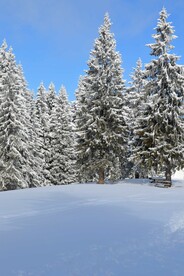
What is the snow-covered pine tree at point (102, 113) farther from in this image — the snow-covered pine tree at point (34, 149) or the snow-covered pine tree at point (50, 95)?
the snow-covered pine tree at point (50, 95)

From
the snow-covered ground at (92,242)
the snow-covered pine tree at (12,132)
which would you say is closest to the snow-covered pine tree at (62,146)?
the snow-covered pine tree at (12,132)

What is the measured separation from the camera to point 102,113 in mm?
28922

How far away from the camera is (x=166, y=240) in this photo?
7680 millimetres

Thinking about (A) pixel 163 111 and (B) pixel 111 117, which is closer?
(A) pixel 163 111

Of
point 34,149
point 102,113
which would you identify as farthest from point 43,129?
point 102,113

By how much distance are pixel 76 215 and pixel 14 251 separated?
4.59m

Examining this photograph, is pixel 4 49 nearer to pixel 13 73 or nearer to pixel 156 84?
pixel 13 73

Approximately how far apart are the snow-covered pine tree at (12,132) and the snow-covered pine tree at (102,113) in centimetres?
593

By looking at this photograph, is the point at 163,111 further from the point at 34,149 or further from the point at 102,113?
the point at 34,149

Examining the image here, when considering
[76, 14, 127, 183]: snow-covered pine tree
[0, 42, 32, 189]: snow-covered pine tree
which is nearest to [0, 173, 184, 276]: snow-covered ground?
[76, 14, 127, 183]: snow-covered pine tree

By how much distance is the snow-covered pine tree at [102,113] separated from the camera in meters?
27.5

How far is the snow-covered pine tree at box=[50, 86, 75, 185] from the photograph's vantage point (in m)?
41.1

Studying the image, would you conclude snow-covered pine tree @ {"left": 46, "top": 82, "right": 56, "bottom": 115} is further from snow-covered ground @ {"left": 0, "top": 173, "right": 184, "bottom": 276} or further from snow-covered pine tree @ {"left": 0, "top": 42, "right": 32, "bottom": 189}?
snow-covered ground @ {"left": 0, "top": 173, "right": 184, "bottom": 276}

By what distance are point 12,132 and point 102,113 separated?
9.22 m
